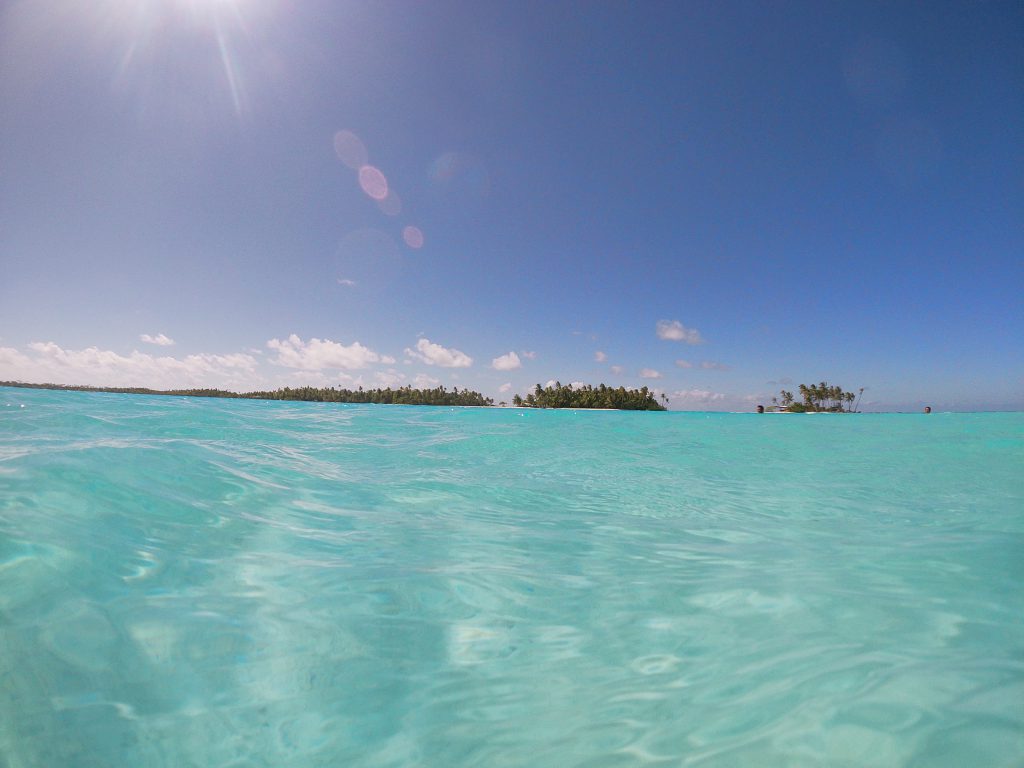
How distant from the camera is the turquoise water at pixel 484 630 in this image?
62.6 inches

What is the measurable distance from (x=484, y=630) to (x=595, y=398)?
76724 millimetres

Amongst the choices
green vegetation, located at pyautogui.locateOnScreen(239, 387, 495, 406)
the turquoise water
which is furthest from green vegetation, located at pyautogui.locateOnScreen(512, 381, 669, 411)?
the turquoise water

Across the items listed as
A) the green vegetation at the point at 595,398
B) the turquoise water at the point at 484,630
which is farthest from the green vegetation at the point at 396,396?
the turquoise water at the point at 484,630

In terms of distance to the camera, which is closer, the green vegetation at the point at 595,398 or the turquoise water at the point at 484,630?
the turquoise water at the point at 484,630

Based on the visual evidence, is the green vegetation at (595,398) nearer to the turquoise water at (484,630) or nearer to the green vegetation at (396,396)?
the green vegetation at (396,396)

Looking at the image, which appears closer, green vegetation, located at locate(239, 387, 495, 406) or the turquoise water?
the turquoise water

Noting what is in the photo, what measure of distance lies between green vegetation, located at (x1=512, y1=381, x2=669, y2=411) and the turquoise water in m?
72.8

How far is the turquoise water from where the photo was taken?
159 centimetres

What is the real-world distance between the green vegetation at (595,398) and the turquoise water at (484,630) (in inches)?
2866

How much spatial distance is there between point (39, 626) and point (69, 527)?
1615 mm

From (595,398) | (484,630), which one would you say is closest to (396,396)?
(595,398)

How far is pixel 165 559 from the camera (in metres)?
3.20

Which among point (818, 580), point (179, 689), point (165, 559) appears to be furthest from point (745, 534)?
point (165, 559)

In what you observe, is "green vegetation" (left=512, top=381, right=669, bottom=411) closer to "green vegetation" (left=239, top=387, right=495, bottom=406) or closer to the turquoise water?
"green vegetation" (left=239, top=387, right=495, bottom=406)
